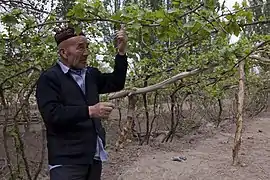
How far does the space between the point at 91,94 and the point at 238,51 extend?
1322 millimetres

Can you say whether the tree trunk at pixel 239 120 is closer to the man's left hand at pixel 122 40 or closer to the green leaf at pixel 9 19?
the man's left hand at pixel 122 40

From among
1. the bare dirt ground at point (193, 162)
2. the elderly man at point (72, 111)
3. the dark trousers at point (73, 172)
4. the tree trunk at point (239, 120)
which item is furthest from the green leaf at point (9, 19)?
the tree trunk at point (239, 120)

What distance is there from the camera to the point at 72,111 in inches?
92.0

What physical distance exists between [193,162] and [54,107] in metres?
4.95

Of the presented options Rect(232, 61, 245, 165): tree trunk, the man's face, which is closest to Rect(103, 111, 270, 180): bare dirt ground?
Rect(232, 61, 245, 165): tree trunk

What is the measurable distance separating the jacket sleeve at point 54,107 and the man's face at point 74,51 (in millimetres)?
166

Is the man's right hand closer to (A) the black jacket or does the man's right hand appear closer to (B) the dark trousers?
(A) the black jacket

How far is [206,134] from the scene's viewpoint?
1120cm

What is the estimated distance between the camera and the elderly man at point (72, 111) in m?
2.35

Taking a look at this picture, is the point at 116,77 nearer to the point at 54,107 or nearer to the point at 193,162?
the point at 54,107

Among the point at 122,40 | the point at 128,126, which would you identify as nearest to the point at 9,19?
the point at 122,40

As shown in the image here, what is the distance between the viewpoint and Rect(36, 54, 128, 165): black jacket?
2.34 m

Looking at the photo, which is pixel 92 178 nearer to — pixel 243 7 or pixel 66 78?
pixel 66 78

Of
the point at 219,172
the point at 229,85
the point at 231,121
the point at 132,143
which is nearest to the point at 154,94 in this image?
the point at 132,143
